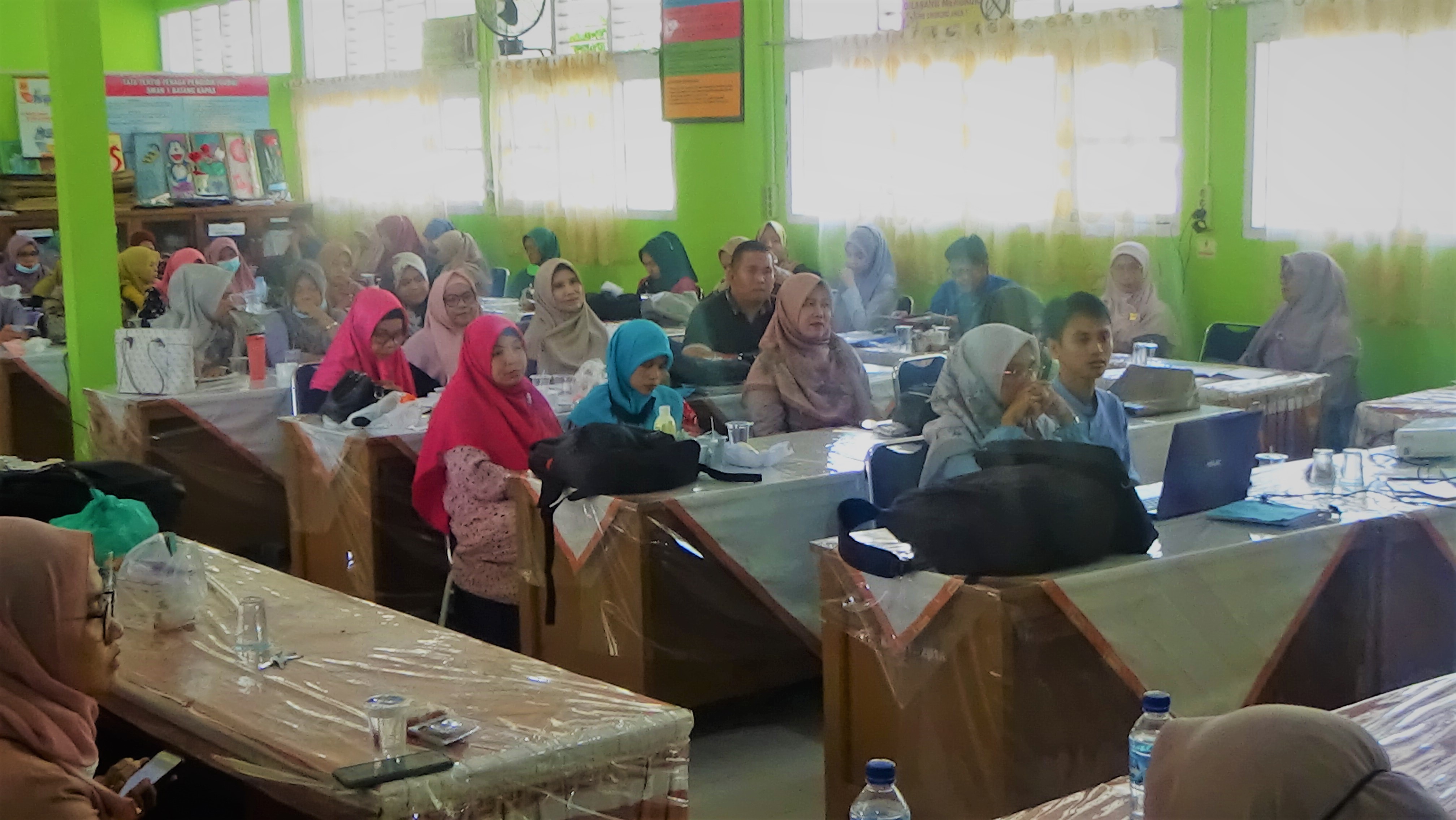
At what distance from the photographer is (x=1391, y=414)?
4.68 meters

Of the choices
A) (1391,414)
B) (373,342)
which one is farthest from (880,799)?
(373,342)

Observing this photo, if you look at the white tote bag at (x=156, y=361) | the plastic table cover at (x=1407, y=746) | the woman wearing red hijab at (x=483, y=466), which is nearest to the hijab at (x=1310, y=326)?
the woman wearing red hijab at (x=483, y=466)

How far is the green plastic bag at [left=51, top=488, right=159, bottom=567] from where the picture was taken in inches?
119

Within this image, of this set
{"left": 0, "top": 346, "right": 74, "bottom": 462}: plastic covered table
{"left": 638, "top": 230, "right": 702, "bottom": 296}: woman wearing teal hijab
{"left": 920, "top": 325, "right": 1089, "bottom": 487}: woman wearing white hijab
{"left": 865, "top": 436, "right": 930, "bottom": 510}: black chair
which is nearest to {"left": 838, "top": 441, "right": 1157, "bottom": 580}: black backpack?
{"left": 920, "top": 325, "right": 1089, "bottom": 487}: woman wearing white hijab

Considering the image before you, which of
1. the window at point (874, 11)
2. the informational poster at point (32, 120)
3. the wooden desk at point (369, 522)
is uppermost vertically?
the window at point (874, 11)

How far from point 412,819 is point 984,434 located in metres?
1.88

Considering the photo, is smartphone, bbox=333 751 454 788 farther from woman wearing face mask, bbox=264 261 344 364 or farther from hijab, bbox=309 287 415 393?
woman wearing face mask, bbox=264 261 344 364

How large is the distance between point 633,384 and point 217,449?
1.92 m

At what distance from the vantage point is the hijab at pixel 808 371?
499 cm

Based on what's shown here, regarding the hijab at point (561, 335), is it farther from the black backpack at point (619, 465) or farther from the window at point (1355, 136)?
the window at point (1355, 136)

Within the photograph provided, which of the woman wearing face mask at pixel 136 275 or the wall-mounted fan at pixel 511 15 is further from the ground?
the wall-mounted fan at pixel 511 15

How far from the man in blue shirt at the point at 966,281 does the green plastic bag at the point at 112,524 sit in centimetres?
494

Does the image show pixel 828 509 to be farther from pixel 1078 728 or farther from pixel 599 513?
pixel 1078 728

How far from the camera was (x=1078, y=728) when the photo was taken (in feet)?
9.73
